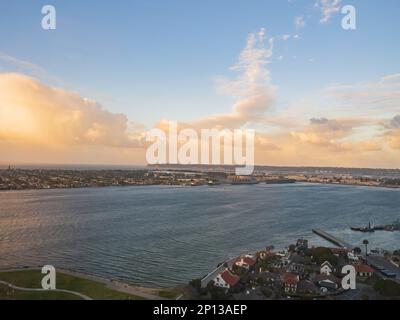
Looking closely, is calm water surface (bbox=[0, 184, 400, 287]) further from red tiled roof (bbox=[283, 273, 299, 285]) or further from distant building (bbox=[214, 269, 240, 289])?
red tiled roof (bbox=[283, 273, 299, 285])

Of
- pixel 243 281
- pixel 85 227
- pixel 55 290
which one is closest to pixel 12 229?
pixel 85 227

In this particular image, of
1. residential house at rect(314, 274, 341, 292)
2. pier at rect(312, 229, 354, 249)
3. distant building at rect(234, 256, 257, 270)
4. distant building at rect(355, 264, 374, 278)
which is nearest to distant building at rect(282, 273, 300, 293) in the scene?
residential house at rect(314, 274, 341, 292)

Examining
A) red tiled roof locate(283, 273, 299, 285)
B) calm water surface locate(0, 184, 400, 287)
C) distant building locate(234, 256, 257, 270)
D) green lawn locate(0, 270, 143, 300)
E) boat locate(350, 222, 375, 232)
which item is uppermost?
distant building locate(234, 256, 257, 270)

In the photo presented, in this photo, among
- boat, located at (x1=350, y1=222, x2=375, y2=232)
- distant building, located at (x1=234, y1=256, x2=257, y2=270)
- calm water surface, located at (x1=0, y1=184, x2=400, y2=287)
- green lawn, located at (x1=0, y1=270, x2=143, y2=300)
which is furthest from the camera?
boat, located at (x1=350, y1=222, x2=375, y2=232)

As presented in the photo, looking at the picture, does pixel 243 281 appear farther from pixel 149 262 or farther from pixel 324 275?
pixel 149 262

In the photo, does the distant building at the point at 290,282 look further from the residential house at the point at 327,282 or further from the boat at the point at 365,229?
the boat at the point at 365,229
